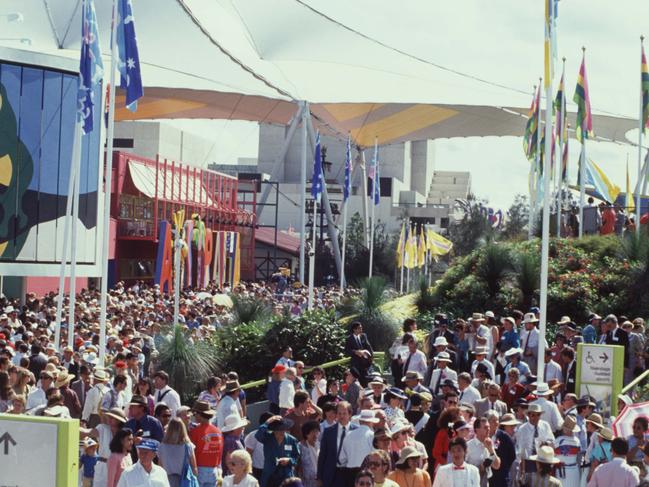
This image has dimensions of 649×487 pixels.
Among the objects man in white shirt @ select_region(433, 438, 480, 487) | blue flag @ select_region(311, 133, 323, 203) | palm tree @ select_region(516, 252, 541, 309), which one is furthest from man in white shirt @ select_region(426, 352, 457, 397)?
blue flag @ select_region(311, 133, 323, 203)

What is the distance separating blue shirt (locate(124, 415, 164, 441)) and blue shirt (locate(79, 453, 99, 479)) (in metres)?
0.42

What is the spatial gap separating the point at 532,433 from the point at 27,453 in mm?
6073

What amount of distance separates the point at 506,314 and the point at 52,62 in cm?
1710

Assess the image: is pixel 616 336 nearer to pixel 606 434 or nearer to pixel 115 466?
pixel 606 434

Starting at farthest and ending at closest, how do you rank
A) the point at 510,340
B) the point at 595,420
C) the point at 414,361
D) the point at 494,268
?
the point at 494,268
the point at 510,340
the point at 414,361
the point at 595,420

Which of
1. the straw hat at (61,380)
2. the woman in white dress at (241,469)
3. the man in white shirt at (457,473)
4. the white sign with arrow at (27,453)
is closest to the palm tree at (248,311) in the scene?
the straw hat at (61,380)

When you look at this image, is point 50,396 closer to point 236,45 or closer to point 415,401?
point 415,401

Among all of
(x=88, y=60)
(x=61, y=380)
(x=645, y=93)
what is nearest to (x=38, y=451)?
(x=61, y=380)

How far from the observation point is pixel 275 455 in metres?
10.8

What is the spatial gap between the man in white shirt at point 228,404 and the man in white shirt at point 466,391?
242cm

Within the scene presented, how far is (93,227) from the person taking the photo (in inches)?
1485

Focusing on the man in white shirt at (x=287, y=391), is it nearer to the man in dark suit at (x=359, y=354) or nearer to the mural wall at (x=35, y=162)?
the man in dark suit at (x=359, y=354)

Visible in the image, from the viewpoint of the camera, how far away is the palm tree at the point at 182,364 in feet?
62.7

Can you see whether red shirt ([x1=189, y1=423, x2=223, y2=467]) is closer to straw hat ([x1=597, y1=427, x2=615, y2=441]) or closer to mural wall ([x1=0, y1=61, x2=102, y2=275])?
straw hat ([x1=597, y1=427, x2=615, y2=441])
